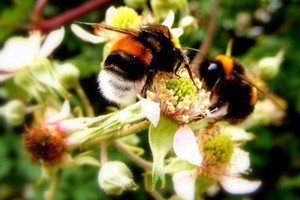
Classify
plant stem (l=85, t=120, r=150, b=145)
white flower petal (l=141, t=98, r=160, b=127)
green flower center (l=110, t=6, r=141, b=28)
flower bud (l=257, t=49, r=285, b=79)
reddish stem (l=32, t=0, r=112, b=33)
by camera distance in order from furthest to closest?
reddish stem (l=32, t=0, r=112, b=33) → flower bud (l=257, t=49, r=285, b=79) → green flower center (l=110, t=6, r=141, b=28) → plant stem (l=85, t=120, r=150, b=145) → white flower petal (l=141, t=98, r=160, b=127)

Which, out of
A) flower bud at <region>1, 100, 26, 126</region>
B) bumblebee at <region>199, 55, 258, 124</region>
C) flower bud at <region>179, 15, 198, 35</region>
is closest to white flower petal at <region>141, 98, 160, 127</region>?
bumblebee at <region>199, 55, 258, 124</region>

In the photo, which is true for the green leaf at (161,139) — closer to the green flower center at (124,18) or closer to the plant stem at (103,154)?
the plant stem at (103,154)

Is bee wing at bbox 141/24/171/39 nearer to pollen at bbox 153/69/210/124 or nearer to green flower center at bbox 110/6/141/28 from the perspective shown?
pollen at bbox 153/69/210/124

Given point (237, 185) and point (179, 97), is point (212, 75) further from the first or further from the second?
point (237, 185)

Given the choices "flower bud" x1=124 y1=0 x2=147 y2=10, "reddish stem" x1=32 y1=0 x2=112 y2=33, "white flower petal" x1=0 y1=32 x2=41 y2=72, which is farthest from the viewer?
"reddish stem" x1=32 y1=0 x2=112 y2=33

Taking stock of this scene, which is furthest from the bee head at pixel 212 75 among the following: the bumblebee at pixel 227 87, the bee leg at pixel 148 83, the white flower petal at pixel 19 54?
the white flower petal at pixel 19 54

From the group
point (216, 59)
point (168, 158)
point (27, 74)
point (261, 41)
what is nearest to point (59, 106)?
point (27, 74)

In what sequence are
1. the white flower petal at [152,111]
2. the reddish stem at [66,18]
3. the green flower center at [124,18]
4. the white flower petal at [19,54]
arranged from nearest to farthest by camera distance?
the white flower petal at [152,111], the green flower center at [124,18], the white flower petal at [19,54], the reddish stem at [66,18]

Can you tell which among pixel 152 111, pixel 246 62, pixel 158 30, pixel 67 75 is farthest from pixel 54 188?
pixel 246 62
